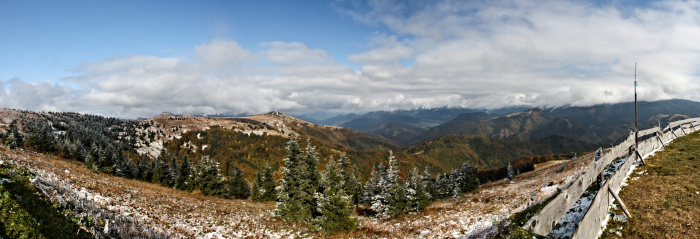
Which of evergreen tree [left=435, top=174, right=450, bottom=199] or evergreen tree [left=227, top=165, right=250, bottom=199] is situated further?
evergreen tree [left=435, top=174, right=450, bottom=199]

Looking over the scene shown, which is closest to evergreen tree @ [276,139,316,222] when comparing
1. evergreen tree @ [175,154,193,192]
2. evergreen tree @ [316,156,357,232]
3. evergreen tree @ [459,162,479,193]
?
evergreen tree @ [316,156,357,232]

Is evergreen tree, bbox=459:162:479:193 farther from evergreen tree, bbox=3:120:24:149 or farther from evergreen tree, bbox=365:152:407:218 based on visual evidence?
Result: evergreen tree, bbox=3:120:24:149

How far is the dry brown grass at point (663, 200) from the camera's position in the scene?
7742mm

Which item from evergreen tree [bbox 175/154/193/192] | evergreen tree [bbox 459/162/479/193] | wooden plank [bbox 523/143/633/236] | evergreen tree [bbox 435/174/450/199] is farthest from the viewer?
evergreen tree [bbox 459/162/479/193]

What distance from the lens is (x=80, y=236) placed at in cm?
878

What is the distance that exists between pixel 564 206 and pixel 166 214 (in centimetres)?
2538

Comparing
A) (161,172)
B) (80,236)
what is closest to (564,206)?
(80,236)

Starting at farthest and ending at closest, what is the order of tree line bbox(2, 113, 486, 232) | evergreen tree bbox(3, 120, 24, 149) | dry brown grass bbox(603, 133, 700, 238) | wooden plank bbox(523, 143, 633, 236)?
1. evergreen tree bbox(3, 120, 24, 149)
2. tree line bbox(2, 113, 486, 232)
3. dry brown grass bbox(603, 133, 700, 238)
4. wooden plank bbox(523, 143, 633, 236)

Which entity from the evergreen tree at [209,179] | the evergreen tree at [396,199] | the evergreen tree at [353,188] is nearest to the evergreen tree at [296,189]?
the evergreen tree at [396,199]

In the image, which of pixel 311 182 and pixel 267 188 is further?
pixel 267 188

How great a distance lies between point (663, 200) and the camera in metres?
9.72

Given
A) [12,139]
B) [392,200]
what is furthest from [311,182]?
[12,139]

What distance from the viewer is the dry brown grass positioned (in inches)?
Result: 305

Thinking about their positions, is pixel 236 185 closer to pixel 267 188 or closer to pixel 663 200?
pixel 267 188
